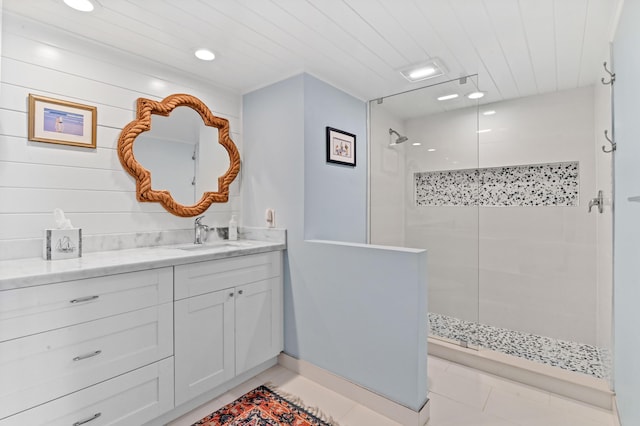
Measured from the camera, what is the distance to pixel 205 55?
210 cm

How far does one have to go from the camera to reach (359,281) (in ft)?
6.55

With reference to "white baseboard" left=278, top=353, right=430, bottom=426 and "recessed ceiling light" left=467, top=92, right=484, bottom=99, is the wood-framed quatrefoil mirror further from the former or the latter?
"recessed ceiling light" left=467, top=92, right=484, bottom=99

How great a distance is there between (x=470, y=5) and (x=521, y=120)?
1783 mm

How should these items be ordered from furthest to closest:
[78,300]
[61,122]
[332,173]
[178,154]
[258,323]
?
[332,173], [178,154], [258,323], [61,122], [78,300]

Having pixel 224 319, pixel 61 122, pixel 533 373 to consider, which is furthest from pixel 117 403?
pixel 533 373

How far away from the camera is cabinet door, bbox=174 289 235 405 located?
1775 mm

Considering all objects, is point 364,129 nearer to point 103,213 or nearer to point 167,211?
point 167,211

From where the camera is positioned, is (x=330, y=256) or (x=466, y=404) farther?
(x=330, y=256)

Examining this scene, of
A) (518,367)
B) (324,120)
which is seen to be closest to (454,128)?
(324,120)

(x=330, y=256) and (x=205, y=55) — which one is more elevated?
(x=205, y=55)

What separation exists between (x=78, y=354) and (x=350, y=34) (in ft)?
7.19

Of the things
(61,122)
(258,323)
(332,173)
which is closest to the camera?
(61,122)

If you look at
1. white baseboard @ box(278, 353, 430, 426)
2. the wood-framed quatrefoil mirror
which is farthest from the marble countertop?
white baseboard @ box(278, 353, 430, 426)

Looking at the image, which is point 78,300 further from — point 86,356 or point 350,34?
point 350,34
